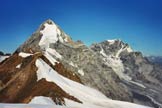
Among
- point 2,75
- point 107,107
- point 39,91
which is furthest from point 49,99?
point 2,75

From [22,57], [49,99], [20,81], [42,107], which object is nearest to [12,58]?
A: [22,57]

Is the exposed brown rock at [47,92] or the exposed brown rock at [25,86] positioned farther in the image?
the exposed brown rock at [25,86]

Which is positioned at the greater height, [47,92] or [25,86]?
[25,86]

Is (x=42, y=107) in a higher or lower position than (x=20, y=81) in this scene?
lower

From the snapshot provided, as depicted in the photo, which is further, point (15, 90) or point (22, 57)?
point (22, 57)

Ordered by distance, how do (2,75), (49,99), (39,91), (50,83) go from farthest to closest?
(2,75) → (50,83) → (39,91) → (49,99)

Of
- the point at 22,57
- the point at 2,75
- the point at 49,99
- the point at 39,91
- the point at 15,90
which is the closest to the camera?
the point at 49,99

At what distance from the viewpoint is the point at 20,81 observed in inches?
4252

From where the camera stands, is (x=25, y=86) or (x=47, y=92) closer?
(x=47, y=92)

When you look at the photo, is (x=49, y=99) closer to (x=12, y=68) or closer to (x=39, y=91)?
(x=39, y=91)

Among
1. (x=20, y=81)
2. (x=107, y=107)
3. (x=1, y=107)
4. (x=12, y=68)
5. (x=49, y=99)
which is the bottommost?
(x=1, y=107)

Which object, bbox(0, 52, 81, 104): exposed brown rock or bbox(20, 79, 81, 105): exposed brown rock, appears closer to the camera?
bbox(20, 79, 81, 105): exposed brown rock

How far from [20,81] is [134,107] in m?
29.3

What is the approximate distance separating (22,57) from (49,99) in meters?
62.4
